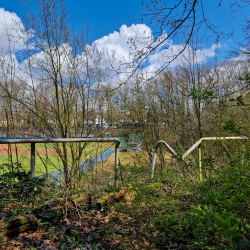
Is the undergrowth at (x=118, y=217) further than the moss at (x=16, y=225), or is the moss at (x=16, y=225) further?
the moss at (x=16, y=225)

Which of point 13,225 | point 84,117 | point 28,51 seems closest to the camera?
point 13,225

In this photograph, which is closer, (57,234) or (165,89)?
(57,234)

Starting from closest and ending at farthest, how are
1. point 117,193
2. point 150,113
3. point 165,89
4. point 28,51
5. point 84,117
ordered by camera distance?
point 117,193, point 28,51, point 84,117, point 150,113, point 165,89

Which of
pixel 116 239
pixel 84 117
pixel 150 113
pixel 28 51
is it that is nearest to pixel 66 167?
pixel 84 117

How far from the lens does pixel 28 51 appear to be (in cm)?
445

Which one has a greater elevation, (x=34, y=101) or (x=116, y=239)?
(x=34, y=101)

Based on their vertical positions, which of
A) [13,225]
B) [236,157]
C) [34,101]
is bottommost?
[13,225]

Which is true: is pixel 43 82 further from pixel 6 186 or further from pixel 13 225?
pixel 13 225

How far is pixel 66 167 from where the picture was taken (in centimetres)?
413

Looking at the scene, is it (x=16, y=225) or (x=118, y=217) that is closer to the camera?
(x=16, y=225)

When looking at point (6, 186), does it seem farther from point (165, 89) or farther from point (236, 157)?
point (165, 89)

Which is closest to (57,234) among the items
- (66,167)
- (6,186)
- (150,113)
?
(6,186)

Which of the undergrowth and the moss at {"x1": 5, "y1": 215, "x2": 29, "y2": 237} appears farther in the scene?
the moss at {"x1": 5, "y1": 215, "x2": 29, "y2": 237}

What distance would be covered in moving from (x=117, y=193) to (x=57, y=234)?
94 cm
